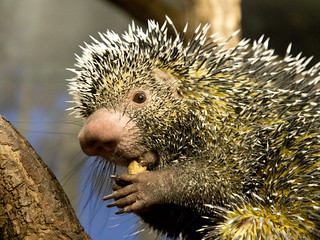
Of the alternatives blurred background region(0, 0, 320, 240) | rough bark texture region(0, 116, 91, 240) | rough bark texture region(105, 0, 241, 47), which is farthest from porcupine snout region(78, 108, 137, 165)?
blurred background region(0, 0, 320, 240)

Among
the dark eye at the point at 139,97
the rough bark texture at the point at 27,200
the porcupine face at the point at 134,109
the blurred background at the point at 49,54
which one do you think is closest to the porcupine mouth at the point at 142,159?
the porcupine face at the point at 134,109

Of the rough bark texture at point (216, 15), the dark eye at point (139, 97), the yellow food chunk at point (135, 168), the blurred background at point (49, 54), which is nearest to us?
the yellow food chunk at point (135, 168)

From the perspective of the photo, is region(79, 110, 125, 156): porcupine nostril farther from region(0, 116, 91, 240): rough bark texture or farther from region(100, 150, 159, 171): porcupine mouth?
region(0, 116, 91, 240): rough bark texture

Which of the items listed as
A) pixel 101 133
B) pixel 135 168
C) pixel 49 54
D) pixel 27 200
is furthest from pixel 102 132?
pixel 49 54

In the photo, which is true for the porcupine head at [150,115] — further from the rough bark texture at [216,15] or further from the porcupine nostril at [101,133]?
the rough bark texture at [216,15]

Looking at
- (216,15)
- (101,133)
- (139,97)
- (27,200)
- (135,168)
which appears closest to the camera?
(27,200)

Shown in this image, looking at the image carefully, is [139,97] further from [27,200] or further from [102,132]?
[27,200]

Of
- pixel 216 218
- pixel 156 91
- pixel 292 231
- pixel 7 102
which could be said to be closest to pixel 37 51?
pixel 7 102
